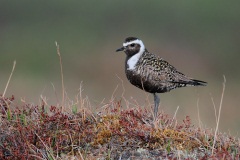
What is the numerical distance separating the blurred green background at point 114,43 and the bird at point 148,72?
28.4 feet

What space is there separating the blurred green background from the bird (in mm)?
8664

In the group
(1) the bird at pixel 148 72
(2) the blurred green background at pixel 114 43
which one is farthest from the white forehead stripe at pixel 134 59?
(2) the blurred green background at pixel 114 43

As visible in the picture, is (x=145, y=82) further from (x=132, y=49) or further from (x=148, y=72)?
(x=132, y=49)

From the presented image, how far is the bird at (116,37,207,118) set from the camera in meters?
10.5

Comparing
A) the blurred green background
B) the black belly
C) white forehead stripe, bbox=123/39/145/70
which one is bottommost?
the blurred green background

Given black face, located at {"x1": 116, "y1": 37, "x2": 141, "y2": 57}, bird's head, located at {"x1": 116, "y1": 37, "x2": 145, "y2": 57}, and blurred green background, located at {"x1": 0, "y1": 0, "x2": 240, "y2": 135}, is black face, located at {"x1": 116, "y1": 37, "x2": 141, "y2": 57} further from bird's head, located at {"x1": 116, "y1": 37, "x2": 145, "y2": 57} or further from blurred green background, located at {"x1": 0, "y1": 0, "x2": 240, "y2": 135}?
blurred green background, located at {"x1": 0, "y1": 0, "x2": 240, "y2": 135}

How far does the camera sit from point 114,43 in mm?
27953

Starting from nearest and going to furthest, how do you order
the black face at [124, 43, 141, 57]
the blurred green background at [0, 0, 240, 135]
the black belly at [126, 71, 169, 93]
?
the black belly at [126, 71, 169, 93], the black face at [124, 43, 141, 57], the blurred green background at [0, 0, 240, 135]

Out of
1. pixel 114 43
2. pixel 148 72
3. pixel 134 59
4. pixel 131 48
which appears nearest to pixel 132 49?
pixel 131 48

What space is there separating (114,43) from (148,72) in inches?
689

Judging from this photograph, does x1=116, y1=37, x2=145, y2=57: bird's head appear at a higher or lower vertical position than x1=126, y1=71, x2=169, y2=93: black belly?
higher

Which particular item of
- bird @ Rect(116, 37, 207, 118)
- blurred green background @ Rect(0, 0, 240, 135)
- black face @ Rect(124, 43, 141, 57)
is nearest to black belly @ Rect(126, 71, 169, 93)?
bird @ Rect(116, 37, 207, 118)

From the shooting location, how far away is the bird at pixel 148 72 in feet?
34.3

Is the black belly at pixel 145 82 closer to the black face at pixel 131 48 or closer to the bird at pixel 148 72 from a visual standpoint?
the bird at pixel 148 72
